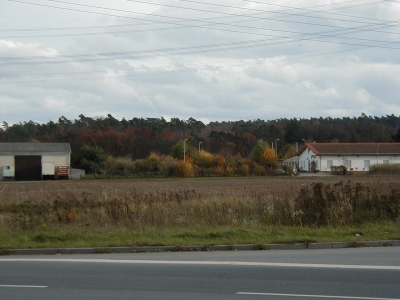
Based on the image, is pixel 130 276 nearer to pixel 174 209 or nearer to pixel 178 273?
pixel 178 273

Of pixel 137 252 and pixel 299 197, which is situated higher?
pixel 299 197

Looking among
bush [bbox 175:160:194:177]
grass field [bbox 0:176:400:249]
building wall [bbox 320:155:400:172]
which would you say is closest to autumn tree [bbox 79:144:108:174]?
bush [bbox 175:160:194:177]

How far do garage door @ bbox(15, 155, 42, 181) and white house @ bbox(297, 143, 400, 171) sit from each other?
161ft

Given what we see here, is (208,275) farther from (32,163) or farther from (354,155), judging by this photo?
(354,155)

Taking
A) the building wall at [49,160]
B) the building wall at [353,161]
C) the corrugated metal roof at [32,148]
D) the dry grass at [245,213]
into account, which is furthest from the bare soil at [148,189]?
the building wall at [353,161]

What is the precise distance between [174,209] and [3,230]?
6476mm

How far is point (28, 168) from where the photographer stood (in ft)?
273

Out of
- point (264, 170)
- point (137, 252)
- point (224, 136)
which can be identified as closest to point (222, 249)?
point (137, 252)

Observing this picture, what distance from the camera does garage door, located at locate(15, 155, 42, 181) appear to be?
8319 centimetres

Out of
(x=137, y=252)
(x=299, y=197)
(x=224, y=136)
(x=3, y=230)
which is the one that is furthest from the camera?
(x=224, y=136)

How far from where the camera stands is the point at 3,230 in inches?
720

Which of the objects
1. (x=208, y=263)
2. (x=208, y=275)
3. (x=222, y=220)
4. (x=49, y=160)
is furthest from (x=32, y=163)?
(x=208, y=275)

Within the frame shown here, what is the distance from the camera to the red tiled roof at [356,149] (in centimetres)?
9106

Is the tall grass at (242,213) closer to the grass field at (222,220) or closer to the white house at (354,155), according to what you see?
the grass field at (222,220)
